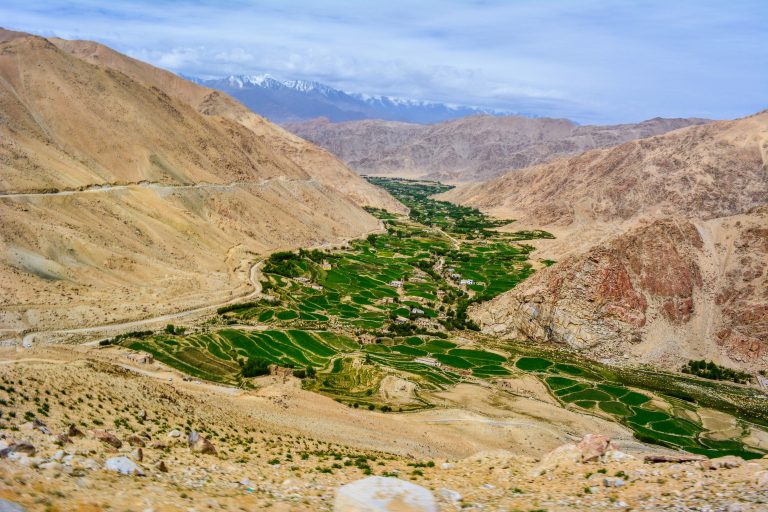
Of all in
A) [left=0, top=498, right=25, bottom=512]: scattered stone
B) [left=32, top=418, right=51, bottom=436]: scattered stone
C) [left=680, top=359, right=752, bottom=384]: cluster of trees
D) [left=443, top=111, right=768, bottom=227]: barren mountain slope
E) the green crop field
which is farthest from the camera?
[left=443, top=111, right=768, bottom=227]: barren mountain slope

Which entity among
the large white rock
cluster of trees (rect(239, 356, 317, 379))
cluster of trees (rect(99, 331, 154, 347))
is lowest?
cluster of trees (rect(239, 356, 317, 379))

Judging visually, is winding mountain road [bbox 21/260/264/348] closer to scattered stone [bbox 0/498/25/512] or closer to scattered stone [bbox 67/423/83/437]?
scattered stone [bbox 67/423/83/437]

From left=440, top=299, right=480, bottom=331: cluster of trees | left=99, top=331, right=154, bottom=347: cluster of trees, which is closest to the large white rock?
left=99, top=331, right=154, bottom=347: cluster of trees

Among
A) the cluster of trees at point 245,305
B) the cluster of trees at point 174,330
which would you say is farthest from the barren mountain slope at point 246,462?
the cluster of trees at point 245,305

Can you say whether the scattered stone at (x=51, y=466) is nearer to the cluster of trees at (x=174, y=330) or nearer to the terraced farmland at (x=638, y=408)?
the terraced farmland at (x=638, y=408)

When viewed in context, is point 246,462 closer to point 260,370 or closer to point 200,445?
point 200,445

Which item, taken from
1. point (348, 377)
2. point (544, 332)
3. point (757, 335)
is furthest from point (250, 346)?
point (757, 335)

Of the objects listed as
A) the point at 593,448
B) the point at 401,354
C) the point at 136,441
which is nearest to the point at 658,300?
the point at 401,354
